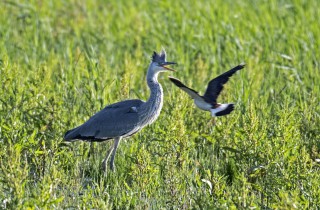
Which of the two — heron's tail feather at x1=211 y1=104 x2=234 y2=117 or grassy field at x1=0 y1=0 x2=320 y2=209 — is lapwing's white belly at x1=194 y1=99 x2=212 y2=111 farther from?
grassy field at x1=0 y1=0 x2=320 y2=209

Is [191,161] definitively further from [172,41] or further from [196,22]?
[196,22]

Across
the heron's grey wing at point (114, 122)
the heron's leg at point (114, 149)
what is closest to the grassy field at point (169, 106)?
the heron's leg at point (114, 149)

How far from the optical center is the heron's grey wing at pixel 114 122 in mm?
7156

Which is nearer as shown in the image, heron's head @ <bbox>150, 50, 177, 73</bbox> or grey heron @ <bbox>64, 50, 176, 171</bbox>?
grey heron @ <bbox>64, 50, 176, 171</bbox>

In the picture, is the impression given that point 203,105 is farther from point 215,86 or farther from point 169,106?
point 169,106

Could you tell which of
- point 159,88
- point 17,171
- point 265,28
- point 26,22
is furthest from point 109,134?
point 26,22

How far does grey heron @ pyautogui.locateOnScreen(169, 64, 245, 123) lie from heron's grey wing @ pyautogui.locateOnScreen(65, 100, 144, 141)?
868 millimetres

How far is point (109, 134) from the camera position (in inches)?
286

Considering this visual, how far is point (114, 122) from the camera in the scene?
23.8 feet

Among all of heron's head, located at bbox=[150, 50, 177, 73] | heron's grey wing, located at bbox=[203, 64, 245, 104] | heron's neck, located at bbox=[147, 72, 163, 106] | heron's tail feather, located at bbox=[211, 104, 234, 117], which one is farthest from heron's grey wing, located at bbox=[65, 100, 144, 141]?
heron's tail feather, located at bbox=[211, 104, 234, 117]

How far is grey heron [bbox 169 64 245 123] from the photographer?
6367 millimetres

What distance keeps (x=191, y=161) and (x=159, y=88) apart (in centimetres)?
88

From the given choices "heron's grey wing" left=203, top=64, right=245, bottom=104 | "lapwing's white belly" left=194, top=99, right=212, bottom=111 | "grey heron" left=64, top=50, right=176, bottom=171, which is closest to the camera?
"lapwing's white belly" left=194, top=99, right=212, bottom=111

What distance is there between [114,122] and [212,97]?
1.02m
